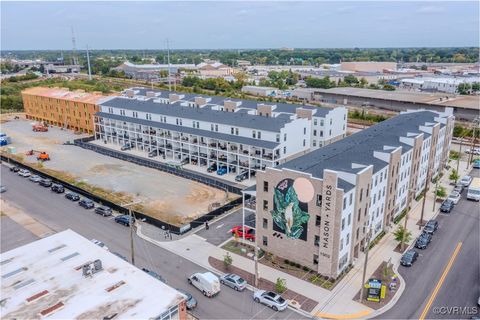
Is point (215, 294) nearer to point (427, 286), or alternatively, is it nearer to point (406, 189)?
point (427, 286)

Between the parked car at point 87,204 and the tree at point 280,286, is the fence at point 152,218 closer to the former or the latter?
the parked car at point 87,204

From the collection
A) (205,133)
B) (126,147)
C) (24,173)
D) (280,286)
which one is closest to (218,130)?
(205,133)

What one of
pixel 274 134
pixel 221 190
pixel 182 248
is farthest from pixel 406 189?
pixel 182 248

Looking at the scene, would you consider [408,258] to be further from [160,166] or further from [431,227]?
[160,166]

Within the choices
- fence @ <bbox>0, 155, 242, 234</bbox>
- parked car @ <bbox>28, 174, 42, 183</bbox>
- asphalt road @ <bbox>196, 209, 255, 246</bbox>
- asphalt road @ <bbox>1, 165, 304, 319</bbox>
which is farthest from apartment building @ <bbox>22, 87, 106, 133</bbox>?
asphalt road @ <bbox>196, 209, 255, 246</bbox>

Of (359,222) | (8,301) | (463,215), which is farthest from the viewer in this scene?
(463,215)

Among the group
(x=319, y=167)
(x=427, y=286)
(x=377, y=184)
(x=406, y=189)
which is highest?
(x=319, y=167)
